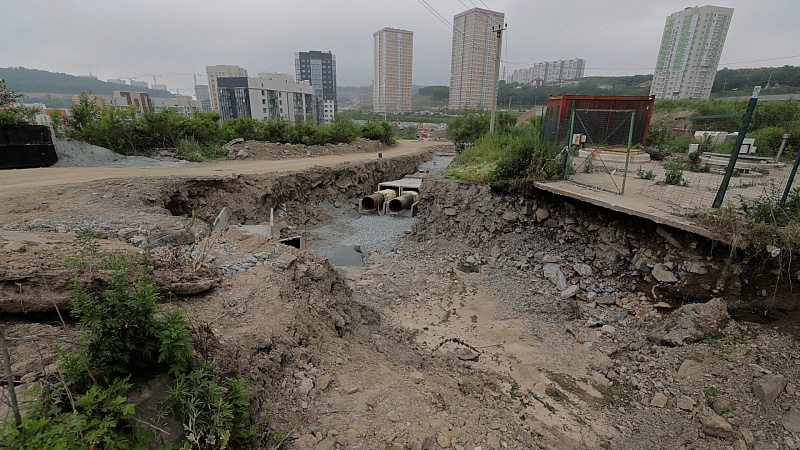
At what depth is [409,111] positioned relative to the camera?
80562mm

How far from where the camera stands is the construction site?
10.3 feet

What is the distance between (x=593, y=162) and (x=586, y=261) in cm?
486

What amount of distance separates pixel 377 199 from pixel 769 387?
11454 mm

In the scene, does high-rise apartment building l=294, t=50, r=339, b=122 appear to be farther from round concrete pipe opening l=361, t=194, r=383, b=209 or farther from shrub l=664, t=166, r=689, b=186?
shrub l=664, t=166, r=689, b=186

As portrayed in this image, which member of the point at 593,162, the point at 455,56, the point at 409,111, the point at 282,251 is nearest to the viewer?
the point at 282,251

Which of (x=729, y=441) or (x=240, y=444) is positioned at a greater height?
(x=240, y=444)

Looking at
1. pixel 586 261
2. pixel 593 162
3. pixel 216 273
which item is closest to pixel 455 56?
pixel 593 162

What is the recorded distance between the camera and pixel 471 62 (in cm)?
4469

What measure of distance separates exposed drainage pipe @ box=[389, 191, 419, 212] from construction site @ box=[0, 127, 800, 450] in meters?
3.37

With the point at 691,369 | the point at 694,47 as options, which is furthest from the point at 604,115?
the point at 694,47

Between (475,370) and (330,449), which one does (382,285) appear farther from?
(330,449)

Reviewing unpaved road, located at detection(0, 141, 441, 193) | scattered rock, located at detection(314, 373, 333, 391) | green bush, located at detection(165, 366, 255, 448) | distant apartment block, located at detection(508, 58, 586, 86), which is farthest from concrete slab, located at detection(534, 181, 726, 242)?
distant apartment block, located at detection(508, 58, 586, 86)

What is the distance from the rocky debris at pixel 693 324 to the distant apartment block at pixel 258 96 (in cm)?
4660

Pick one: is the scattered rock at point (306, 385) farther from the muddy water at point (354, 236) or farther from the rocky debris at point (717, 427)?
the muddy water at point (354, 236)
